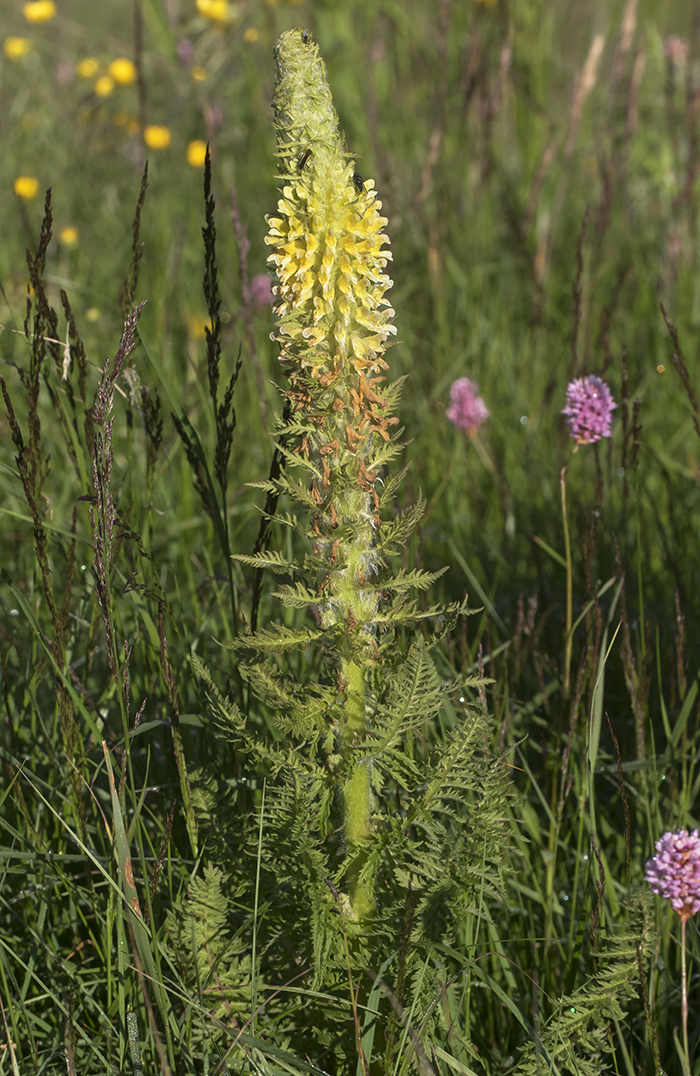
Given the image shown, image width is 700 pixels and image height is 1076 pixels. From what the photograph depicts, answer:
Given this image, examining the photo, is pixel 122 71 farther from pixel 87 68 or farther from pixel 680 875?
pixel 680 875

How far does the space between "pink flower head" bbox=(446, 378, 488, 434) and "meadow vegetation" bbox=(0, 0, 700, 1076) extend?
0.01 m

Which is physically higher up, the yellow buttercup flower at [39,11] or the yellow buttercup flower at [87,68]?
the yellow buttercup flower at [39,11]

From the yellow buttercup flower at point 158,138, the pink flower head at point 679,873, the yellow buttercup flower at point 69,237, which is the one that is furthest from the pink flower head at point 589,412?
the yellow buttercup flower at point 158,138

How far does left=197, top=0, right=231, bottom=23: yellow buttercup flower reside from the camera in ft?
13.9

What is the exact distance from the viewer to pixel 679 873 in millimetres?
Answer: 1206

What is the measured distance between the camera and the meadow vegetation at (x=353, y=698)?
126 cm

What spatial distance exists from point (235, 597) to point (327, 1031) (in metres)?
0.75

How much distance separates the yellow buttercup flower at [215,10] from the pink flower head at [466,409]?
262 cm

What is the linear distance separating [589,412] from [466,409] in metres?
0.86

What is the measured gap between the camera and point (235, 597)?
5.78ft

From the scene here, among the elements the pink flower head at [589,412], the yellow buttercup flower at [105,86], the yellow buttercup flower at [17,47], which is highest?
the yellow buttercup flower at [17,47]

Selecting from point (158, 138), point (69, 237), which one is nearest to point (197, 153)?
point (158, 138)

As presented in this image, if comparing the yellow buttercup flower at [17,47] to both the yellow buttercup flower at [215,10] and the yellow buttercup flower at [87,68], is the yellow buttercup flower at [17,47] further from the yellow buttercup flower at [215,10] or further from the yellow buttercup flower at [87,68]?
the yellow buttercup flower at [215,10]

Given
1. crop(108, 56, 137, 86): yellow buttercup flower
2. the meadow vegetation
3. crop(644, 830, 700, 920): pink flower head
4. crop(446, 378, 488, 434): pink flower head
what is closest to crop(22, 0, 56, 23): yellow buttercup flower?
crop(108, 56, 137, 86): yellow buttercup flower
